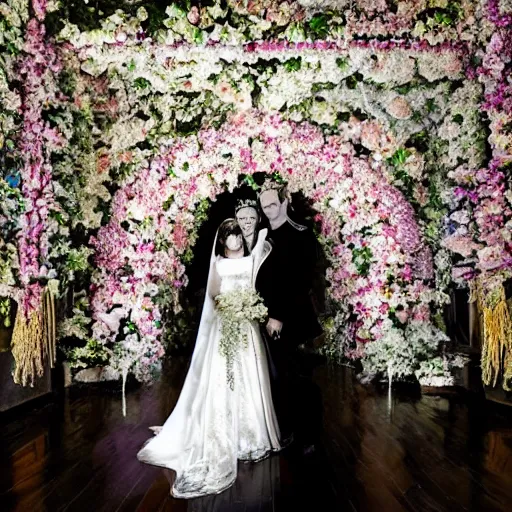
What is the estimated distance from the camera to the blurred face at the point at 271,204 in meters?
5.66

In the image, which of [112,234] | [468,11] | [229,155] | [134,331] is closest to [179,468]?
[134,331]

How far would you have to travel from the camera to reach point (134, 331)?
5.05 m

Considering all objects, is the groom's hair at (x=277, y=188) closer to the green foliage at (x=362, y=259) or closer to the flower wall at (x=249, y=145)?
the flower wall at (x=249, y=145)

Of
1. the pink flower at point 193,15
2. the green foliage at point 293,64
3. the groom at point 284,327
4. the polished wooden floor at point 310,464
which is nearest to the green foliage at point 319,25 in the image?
the green foliage at point 293,64

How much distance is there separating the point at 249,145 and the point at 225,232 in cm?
183

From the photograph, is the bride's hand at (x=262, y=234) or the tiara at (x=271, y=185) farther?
the tiara at (x=271, y=185)

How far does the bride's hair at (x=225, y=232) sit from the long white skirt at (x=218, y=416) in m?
0.49

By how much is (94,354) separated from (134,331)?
41cm

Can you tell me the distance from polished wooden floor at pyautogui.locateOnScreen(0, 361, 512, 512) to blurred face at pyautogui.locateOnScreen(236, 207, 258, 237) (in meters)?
1.11

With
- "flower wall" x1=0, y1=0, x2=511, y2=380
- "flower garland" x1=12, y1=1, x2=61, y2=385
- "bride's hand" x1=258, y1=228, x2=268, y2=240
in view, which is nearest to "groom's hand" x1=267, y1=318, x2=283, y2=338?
"bride's hand" x1=258, y1=228, x2=268, y2=240

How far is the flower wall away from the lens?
406 cm

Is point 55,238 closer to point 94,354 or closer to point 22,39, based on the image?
point 94,354

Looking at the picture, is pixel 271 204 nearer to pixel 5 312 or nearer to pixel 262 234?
pixel 262 234

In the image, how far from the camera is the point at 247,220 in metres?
3.59
